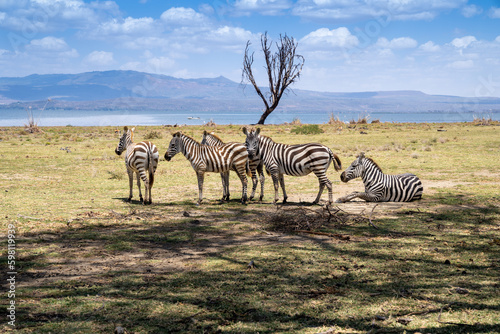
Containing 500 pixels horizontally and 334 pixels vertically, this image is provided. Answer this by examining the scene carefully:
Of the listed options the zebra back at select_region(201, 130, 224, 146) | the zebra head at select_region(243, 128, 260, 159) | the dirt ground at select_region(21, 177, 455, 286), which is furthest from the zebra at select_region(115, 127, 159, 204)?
the zebra head at select_region(243, 128, 260, 159)

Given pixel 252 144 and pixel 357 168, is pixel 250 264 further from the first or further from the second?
pixel 357 168

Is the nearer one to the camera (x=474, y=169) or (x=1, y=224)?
(x=1, y=224)

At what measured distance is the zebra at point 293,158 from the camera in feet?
40.5

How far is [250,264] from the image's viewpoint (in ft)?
23.6

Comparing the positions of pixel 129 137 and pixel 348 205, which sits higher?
pixel 129 137

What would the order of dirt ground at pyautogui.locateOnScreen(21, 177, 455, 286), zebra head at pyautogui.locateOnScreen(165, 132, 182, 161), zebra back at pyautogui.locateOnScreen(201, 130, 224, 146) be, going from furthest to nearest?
1. zebra back at pyautogui.locateOnScreen(201, 130, 224, 146)
2. zebra head at pyautogui.locateOnScreen(165, 132, 182, 161)
3. dirt ground at pyautogui.locateOnScreen(21, 177, 455, 286)

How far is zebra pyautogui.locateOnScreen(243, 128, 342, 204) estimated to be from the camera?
12336mm

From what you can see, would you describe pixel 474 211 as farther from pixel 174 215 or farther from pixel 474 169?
pixel 474 169

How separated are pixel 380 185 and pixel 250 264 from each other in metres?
6.47

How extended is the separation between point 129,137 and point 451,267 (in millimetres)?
10067

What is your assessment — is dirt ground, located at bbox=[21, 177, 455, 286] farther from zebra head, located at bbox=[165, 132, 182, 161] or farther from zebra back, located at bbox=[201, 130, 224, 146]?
zebra back, located at bbox=[201, 130, 224, 146]

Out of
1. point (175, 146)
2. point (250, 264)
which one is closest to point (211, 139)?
point (175, 146)

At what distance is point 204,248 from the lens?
27.5ft

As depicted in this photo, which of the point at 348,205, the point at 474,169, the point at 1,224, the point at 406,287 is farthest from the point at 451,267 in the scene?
the point at 474,169
